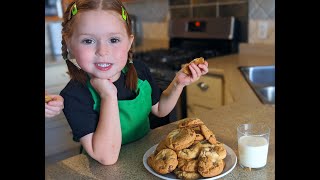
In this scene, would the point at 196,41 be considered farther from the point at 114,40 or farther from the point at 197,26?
the point at 114,40

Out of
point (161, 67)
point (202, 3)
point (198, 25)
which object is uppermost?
point (202, 3)

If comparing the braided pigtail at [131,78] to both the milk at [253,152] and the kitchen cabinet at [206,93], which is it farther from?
the kitchen cabinet at [206,93]

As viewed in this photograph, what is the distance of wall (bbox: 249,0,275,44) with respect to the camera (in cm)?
172

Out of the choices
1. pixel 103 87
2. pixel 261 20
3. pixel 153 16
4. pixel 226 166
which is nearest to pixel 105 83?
pixel 103 87

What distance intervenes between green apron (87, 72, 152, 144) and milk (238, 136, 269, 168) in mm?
201

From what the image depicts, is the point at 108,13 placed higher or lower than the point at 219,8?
lower

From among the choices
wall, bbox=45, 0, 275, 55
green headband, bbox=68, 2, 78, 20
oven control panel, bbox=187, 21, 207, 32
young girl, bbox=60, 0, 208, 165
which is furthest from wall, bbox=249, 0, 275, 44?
green headband, bbox=68, 2, 78, 20

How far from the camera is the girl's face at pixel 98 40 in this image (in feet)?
1.37

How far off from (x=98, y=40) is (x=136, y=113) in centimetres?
23

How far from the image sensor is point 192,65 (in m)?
0.56
